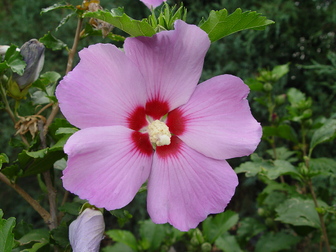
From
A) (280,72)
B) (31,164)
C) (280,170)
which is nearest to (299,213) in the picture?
(280,170)

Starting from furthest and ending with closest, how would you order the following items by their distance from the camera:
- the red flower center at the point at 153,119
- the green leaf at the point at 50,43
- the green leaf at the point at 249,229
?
the green leaf at the point at 249,229
the green leaf at the point at 50,43
the red flower center at the point at 153,119

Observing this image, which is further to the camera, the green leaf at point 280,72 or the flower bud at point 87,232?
the green leaf at point 280,72

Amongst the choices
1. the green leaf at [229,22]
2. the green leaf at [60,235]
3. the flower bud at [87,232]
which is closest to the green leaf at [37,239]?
the green leaf at [60,235]

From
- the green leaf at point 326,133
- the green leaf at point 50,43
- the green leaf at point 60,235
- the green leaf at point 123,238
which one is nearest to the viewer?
the green leaf at point 60,235

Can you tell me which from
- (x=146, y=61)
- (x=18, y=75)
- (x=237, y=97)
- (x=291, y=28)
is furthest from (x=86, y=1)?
(x=291, y=28)

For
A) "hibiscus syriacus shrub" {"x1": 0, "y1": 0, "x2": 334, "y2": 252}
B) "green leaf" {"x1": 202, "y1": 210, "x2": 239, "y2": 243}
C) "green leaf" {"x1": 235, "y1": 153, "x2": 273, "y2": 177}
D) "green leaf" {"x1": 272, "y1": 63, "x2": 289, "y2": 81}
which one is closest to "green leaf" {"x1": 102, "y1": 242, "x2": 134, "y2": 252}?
"green leaf" {"x1": 202, "y1": 210, "x2": 239, "y2": 243}

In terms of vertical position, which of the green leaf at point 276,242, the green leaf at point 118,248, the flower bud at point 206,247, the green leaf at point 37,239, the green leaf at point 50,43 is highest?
the green leaf at point 50,43

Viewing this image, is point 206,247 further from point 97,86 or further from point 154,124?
point 97,86

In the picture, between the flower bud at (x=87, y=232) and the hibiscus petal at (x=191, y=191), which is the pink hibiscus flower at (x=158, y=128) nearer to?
the hibiscus petal at (x=191, y=191)
